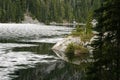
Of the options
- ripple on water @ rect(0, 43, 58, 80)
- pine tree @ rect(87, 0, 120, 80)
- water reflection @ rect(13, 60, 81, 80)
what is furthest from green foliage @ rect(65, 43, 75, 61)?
pine tree @ rect(87, 0, 120, 80)

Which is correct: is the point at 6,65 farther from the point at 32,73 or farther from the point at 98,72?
the point at 98,72

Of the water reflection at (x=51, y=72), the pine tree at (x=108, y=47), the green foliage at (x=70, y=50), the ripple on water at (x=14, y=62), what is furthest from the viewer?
the green foliage at (x=70, y=50)

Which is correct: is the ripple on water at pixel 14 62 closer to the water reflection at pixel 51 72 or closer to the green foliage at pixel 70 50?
the water reflection at pixel 51 72

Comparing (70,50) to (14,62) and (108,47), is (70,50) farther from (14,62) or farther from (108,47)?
(108,47)

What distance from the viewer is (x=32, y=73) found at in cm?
3456

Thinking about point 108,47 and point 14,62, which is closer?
point 108,47

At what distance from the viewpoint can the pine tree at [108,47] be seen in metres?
17.0

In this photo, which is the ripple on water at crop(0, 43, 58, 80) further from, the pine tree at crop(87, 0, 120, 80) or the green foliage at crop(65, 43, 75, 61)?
the pine tree at crop(87, 0, 120, 80)

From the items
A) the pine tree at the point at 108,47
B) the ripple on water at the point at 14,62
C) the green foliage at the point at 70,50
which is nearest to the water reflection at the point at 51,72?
the ripple on water at the point at 14,62

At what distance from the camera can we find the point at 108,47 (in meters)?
17.9

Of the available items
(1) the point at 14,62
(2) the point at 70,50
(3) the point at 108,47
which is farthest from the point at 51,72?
(3) the point at 108,47

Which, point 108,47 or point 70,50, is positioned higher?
point 108,47

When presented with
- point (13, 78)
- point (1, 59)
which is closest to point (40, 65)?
point (1, 59)

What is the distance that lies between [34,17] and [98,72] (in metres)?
175
